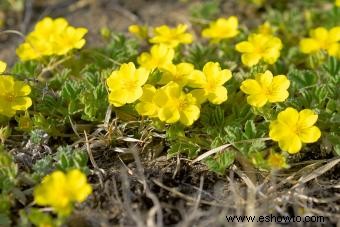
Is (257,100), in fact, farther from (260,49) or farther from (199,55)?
(199,55)

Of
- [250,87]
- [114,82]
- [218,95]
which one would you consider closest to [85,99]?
[114,82]

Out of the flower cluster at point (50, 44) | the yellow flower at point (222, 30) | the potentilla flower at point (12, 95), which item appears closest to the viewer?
the potentilla flower at point (12, 95)

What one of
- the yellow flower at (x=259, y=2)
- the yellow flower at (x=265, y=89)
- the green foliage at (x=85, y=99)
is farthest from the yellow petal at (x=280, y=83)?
the yellow flower at (x=259, y=2)

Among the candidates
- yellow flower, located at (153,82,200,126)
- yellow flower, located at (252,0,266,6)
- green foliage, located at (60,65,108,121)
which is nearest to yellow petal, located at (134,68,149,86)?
yellow flower, located at (153,82,200,126)

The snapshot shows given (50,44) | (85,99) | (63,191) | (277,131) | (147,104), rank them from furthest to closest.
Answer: (50,44) → (85,99) → (147,104) → (277,131) → (63,191)

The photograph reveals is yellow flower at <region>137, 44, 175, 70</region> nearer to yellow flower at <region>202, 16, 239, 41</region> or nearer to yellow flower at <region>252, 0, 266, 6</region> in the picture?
yellow flower at <region>202, 16, 239, 41</region>

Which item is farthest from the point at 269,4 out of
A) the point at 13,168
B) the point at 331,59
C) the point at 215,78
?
the point at 13,168

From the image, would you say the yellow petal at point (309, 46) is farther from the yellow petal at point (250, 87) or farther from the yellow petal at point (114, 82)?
the yellow petal at point (114, 82)

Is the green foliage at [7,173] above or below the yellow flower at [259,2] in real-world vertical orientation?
below
